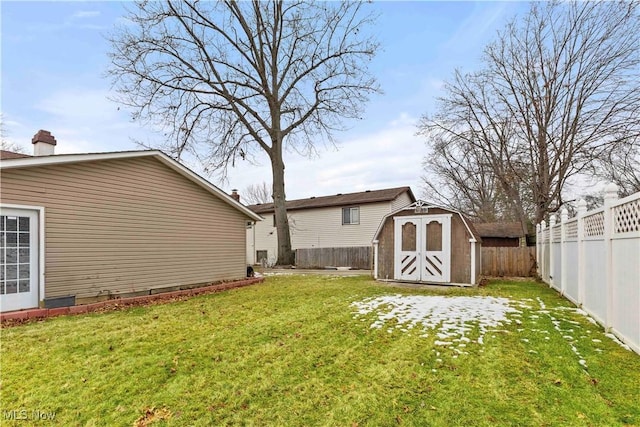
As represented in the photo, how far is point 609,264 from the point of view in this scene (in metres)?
4.59

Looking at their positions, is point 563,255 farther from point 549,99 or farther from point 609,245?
point 549,99

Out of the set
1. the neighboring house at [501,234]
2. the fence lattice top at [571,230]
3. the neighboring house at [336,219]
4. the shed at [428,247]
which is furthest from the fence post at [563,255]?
the neighboring house at [501,234]

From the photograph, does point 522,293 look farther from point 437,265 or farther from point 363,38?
point 363,38

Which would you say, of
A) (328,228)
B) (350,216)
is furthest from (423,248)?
(328,228)

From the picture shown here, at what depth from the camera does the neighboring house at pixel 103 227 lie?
664 centimetres

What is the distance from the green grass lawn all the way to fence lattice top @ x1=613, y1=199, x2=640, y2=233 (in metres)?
1.49

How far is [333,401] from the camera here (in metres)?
3.10

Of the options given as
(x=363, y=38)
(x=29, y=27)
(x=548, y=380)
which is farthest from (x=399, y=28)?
(x=548, y=380)

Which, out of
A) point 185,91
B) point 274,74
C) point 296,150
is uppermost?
point 274,74

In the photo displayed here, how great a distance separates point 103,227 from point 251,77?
1259cm

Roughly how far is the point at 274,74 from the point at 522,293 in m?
15.8

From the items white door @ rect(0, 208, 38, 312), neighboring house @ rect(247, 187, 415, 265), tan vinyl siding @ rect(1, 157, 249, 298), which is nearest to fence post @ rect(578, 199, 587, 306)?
tan vinyl siding @ rect(1, 157, 249, 298)

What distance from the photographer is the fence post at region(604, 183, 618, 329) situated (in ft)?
15.0
